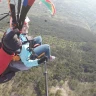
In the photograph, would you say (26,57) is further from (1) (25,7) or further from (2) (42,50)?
(1) (25,7)

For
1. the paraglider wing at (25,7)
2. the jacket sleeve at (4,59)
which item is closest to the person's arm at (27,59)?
the jacket sleeve at (4,59)

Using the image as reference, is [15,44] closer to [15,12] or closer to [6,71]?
[15,12]

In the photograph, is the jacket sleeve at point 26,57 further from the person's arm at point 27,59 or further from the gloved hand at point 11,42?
the gloved hand at point 11,42

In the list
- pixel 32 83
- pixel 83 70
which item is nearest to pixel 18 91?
pixel 32 83

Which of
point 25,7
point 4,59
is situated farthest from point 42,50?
point 25,7

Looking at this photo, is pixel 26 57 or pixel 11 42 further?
pixel 26 57

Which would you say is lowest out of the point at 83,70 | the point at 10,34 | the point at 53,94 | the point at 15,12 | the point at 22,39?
the point at 83,70
